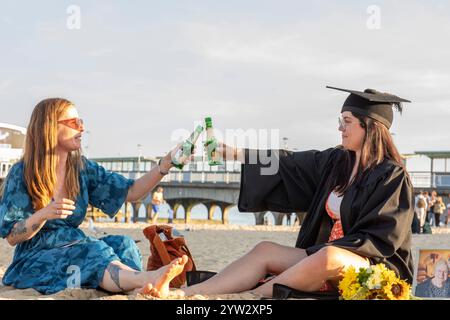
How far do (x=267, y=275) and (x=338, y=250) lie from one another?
660 millimetres

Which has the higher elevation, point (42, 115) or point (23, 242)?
point (42, 115)

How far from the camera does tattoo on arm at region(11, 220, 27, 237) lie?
4520 millimetres

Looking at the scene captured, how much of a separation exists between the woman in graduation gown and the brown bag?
1.86ft

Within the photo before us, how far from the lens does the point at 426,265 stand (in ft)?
15.7

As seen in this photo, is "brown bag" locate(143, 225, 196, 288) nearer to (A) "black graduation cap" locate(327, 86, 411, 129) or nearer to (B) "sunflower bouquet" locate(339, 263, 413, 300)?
(B) "sunflower bouquet" locate(339, 263, 413, 300)

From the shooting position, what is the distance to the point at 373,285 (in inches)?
151

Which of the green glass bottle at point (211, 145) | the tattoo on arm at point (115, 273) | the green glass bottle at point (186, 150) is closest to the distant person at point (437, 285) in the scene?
the green glass bottle at point (211, 145)

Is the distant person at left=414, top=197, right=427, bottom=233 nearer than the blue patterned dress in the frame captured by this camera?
No

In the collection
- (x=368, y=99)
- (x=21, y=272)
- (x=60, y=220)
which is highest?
(x=368, y=99)

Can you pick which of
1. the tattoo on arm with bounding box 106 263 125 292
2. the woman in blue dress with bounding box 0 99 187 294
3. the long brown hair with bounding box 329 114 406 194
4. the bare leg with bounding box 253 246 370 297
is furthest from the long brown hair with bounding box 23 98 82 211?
the long brown hair with bounding box 329 114 406 194

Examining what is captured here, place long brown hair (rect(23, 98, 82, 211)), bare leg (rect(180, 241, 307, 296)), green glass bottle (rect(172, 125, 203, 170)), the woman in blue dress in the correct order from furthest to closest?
green glass bottle (rect(172, 125, 203, 170)) → long brown hair (rect(23, 98, 82, 211)) → the woman in blue dress → bare leg (rect(180, 241, 307, 296))

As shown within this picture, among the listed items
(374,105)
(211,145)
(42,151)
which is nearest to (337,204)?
(374,105)
